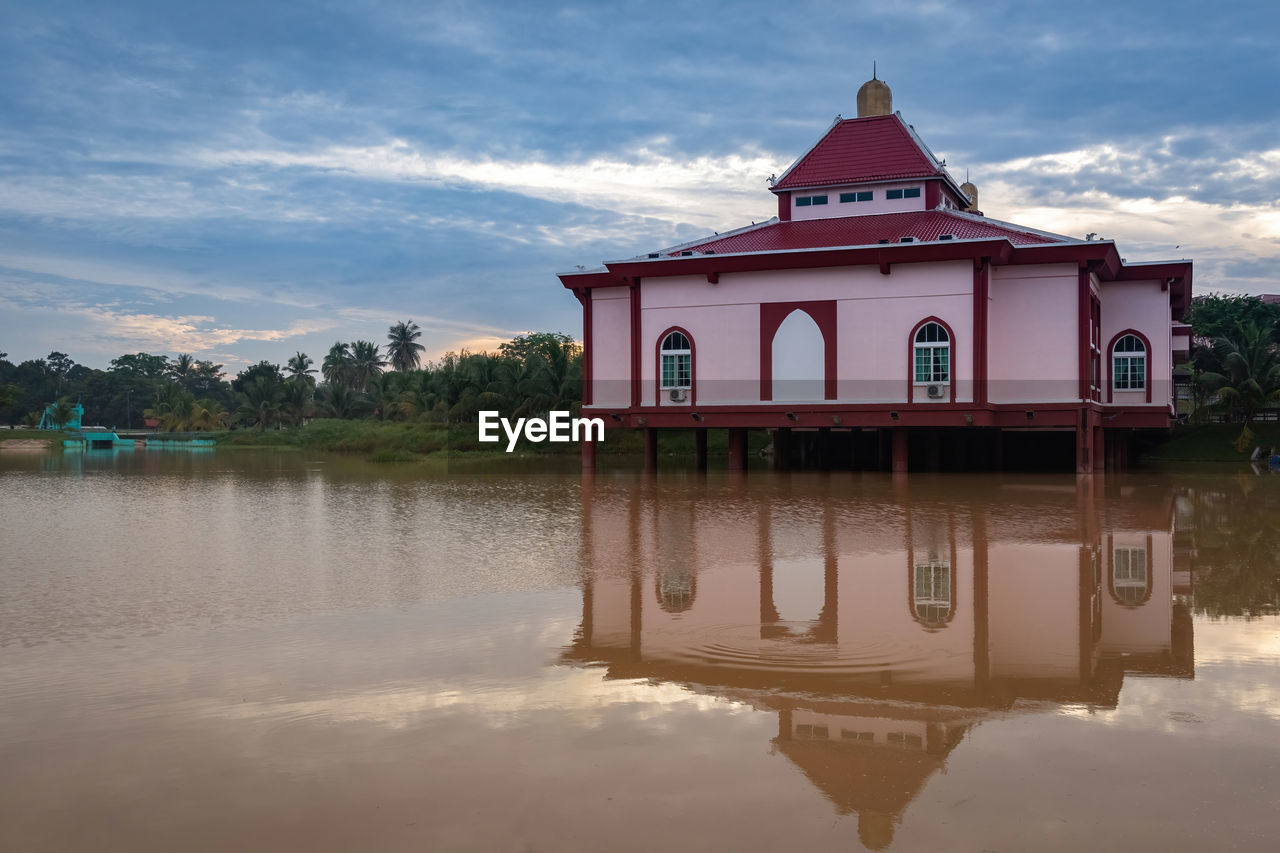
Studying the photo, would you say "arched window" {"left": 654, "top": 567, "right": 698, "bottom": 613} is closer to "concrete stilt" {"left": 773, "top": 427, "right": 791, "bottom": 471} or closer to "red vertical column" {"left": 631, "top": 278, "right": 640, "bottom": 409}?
"red vertical column" {"left": 631, "top": 278, "right": 640, "bottom": 409}

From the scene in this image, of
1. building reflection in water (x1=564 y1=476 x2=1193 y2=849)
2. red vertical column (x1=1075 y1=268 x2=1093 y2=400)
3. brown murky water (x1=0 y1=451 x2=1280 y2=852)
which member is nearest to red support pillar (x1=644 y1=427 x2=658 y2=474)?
red vertical column (x1=1075 y1=268 x2=1093 y2=400)

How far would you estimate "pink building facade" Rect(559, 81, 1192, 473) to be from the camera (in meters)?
25.1

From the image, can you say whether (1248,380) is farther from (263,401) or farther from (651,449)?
(263,401)

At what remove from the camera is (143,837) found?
421cm

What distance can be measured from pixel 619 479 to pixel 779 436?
22.2ft

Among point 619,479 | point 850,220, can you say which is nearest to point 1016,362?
point 850,220

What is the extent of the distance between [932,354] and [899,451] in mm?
2486

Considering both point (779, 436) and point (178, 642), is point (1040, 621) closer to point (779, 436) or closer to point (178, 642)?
point (178, 642)

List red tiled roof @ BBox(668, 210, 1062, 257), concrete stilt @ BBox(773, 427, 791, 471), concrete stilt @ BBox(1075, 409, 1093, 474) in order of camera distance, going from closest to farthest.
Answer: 1. concrete stilt @ BBox(1075, 409, 1093, 474)
2. red tiled roof @ BBox(668, 210, 1062, 257)
3. concrete stilt @ BBox(773, 427, 791, 471)

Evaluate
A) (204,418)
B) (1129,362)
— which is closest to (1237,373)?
(1129,362)

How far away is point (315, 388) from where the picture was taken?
296ft

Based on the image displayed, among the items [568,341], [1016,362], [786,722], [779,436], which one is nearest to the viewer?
[786,722]

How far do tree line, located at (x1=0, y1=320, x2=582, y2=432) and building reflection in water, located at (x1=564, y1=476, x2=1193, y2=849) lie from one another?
33184mm

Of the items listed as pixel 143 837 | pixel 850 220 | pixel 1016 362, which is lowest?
pixel 143 837
